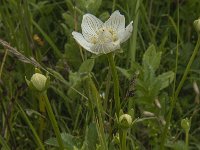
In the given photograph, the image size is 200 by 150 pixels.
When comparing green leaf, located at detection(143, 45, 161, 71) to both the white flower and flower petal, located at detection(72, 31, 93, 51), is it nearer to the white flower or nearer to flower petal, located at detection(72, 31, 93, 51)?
the white flower

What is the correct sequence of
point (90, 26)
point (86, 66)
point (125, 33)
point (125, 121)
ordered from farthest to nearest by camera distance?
point (86, 66) < point (90, 26) < point (125, 33) < point (125, 121)

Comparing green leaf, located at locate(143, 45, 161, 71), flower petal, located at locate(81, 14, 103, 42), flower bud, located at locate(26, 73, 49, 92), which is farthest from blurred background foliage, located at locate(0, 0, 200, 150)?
flower bud, located at locate(26, 73, 49, 92)

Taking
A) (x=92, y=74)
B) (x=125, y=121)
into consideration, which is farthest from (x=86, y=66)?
(x=125, y=121)

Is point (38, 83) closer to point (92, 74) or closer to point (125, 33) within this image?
point (125, 33)

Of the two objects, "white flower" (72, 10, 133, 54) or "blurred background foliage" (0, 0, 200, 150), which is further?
"blurred background foliage" (0, 0, 200, 150)

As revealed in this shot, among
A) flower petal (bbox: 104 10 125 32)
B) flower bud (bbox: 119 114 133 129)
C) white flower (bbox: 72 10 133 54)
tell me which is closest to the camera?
flower bud (bbox: 119 114 133 129)

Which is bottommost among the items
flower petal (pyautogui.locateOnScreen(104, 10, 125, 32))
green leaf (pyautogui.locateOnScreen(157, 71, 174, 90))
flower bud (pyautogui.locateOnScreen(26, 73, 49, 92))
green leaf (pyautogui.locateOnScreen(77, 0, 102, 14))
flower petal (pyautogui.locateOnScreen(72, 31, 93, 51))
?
green leaf (pyautogui.locateOnScreen(157, 71, 174, 90))

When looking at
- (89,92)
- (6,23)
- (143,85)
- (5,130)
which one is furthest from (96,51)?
(6,23)

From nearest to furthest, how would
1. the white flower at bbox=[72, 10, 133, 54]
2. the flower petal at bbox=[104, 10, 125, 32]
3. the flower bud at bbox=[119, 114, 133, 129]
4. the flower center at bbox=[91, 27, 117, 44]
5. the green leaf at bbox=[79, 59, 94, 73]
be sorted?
1. the flower bud at bbox=[119, 114, 133, 129]
2. the white flower at bbox=[72, 10, 133, 54]
3. the flower center at bbox=[91, 27, 117, 44]
4. the flower petal at bbox=[104, 10, 125, 32]
5. the green leaf at bbox=[79, 59, 94, 73]
